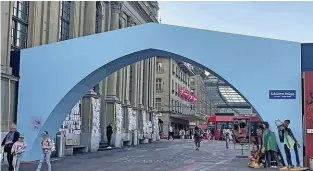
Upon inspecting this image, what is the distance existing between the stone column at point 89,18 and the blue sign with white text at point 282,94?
53.4ft

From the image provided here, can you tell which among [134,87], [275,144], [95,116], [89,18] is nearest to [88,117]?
[95,116]

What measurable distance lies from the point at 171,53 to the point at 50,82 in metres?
5.43

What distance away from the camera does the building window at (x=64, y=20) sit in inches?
1039

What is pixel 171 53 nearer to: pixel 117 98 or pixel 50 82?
pixel 50 82

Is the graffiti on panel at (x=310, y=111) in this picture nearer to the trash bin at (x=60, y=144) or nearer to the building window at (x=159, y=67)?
the trash bin at (x=60, y=144)

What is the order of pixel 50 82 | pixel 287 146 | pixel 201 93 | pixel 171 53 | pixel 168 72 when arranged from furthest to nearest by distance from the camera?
pixel 201 93, pixel 168 72, pixel 50 82, pixel 171 53, pixel 287 146

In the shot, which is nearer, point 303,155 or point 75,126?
point 303,155

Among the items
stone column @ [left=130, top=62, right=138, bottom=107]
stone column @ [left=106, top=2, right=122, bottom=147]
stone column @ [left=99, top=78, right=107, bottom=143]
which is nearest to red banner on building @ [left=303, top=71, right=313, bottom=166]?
stone column @ [left=99, top=78, right=107, bottom=143]

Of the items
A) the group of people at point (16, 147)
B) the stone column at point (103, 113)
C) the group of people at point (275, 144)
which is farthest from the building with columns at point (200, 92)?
the group of people at point (16, 147)

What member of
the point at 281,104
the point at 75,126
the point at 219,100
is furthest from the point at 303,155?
the point at 219,100

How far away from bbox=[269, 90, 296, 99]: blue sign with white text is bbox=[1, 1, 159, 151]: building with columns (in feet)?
31.3

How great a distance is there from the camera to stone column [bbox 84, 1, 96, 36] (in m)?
30.0

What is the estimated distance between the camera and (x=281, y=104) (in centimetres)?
1652

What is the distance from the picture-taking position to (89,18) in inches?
1185
